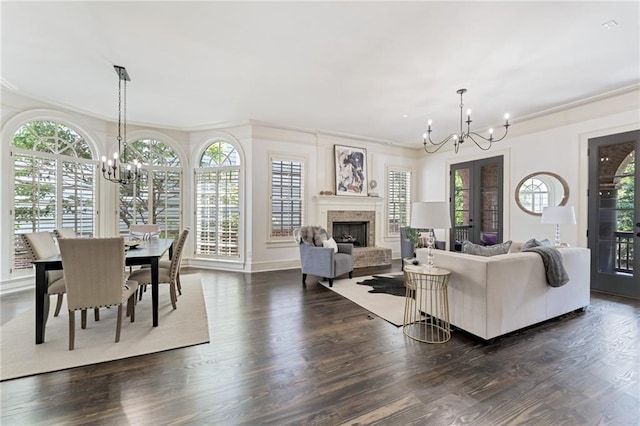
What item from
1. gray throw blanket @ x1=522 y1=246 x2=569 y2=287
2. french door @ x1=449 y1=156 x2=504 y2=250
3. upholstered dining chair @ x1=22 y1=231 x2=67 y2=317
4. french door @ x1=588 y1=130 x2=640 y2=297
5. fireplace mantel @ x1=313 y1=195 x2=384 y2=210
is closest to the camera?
upholstered dining chair @ x1=22 y1=231 x2=67 y2=317

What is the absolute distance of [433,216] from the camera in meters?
2.74

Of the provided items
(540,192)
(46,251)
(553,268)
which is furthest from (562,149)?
(46,251)

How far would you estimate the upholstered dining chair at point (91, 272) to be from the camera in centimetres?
235

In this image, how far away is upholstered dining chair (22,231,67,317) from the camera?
2.66 metres

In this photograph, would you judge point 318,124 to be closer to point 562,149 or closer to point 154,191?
point 154,191

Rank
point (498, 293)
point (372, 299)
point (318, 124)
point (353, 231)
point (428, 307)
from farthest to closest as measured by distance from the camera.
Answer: point (353, 231) < point (318, 124) < point (372, 299) < point (428, 307) < point (498, 293)

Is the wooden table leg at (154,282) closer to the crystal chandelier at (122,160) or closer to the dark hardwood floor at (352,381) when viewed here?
the dark hardwood floor at (352,381)

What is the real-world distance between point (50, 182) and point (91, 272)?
136 inches

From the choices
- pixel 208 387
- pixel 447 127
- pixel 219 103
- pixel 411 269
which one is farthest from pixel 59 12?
pixel 447 127

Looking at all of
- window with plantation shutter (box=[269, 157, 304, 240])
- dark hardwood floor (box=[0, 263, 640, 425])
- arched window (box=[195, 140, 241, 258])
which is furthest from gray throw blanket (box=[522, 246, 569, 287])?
arched window (box=[195, 140, 241, 258])

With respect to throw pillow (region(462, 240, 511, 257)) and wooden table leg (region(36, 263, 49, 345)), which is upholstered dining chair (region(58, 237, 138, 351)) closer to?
wooden table leg (region(36, 263, 49, 345))

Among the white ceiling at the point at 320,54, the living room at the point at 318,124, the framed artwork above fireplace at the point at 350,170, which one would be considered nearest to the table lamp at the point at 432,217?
the living room at the point at 318,124

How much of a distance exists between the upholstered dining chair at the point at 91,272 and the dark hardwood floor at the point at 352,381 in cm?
55

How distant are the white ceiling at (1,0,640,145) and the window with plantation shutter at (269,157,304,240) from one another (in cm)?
138
